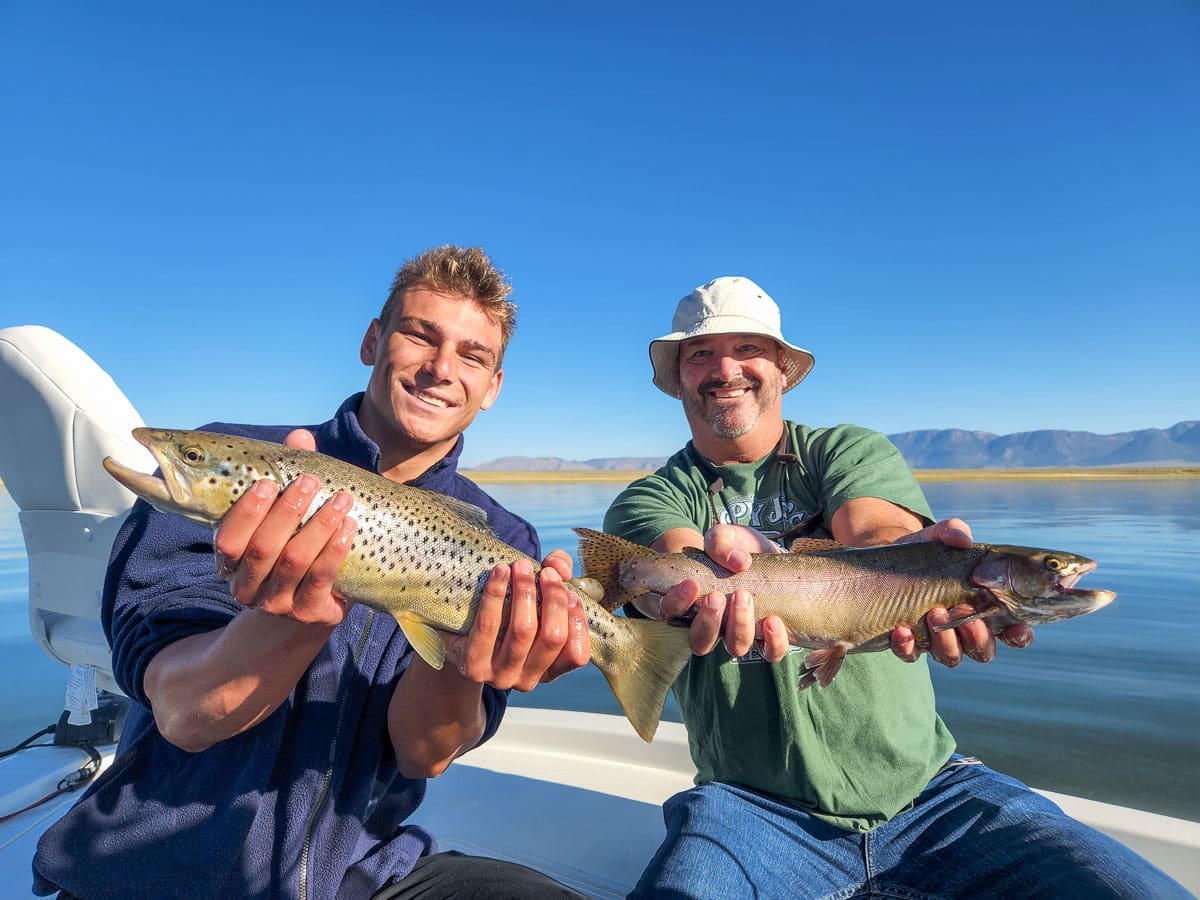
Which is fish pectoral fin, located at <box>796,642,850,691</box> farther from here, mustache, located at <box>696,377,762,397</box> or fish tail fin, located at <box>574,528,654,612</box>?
mustache, located at <box>696,377,762,397</box>

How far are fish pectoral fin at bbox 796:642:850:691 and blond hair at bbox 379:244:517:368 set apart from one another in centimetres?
246

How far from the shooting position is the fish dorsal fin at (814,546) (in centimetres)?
353

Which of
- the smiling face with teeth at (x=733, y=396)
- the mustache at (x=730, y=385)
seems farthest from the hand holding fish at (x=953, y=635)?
the mustache at (x=730, y=385)

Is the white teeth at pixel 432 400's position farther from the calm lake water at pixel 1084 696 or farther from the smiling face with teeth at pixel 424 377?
the calm lake water at pixel 1084 696

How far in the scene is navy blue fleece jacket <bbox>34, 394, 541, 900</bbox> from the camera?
255cm

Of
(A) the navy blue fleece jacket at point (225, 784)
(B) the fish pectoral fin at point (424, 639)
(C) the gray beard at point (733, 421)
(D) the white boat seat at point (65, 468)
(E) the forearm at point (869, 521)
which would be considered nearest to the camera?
(A) the navy blue fleece jacket at point (225, 784)

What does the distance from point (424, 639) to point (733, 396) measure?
2478mm

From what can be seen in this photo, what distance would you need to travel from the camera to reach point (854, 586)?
347 cm

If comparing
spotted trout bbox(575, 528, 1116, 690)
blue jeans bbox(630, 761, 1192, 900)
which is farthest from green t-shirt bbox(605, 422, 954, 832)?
spotted trout bbox(575, 528, 1116, 690)

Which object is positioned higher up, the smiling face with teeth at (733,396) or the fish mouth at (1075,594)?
the smiling face with teeth at (733,396)

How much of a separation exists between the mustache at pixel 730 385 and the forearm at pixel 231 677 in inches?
108

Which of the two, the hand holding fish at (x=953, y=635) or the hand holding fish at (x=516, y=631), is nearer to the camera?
the hand holding fish at (x=516, y=631)

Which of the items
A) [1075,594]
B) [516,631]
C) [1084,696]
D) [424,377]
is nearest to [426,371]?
[424,377]

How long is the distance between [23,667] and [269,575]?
10.2 metres
